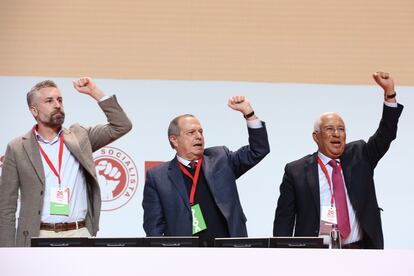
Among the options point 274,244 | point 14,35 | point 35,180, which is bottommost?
point 274,244

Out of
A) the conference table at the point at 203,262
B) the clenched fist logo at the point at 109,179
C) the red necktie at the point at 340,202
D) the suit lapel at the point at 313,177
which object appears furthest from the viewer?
the clenched fist logo at the point at 109,179

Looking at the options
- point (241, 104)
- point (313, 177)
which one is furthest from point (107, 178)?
point (313, 177)

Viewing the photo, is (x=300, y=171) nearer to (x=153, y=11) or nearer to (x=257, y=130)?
(x=257, y=130)

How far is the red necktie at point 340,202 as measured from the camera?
13.5 ft

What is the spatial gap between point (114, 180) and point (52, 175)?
1010 mm

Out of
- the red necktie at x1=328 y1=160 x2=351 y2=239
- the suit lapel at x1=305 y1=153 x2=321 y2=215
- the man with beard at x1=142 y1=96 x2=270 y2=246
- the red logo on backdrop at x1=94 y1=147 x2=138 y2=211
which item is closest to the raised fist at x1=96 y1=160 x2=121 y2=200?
the red logo on backdrop at x1=94 y1=147 x2=138 y2=211

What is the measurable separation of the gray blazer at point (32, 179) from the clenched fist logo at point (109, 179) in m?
0.84

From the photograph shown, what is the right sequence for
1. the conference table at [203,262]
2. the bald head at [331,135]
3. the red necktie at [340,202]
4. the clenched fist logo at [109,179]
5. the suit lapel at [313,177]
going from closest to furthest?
the conference table at [203,262], the red necktie at [340,202], the suit lapel at [313,177], the bald head at [331,135], the clenched fist logo at [109,179]

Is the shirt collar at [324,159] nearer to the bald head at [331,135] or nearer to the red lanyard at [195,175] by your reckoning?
the bald head at [331,135]

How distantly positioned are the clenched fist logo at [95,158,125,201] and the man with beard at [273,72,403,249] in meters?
1.12

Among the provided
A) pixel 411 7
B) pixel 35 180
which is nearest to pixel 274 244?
pixel 35 180

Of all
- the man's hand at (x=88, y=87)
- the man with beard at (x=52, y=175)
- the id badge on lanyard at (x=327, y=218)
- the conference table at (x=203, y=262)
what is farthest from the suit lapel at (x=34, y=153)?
the id badge on lanyard at (x=327, y=218)

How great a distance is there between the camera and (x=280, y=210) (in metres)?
4.39

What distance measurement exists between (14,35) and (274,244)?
2.84 m
